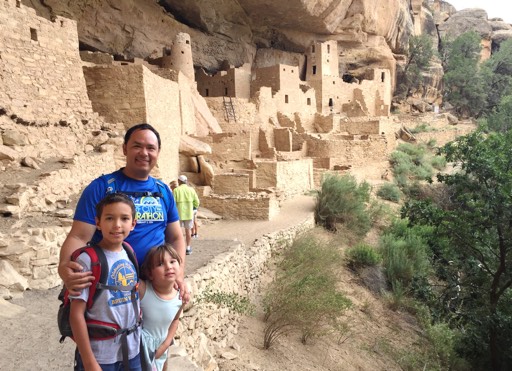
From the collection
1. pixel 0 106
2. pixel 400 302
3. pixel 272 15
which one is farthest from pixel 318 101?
pixel 0 106

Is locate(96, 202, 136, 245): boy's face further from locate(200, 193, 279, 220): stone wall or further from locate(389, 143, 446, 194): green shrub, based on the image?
locate(389, 143, 446, 194): green shrub

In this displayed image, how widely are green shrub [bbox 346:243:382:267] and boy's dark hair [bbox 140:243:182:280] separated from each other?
712 centimetres

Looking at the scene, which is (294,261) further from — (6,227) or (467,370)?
(6,227)

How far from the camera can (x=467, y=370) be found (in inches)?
273

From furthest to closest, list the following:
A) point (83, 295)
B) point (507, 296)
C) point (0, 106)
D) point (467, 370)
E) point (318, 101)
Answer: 1. point (318, 101)
2. point (507, 296)
3. point (467, 370)
4. point (0, 106)
5. point (83, 295)

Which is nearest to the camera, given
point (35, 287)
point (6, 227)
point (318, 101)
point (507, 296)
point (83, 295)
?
point (83, 295)

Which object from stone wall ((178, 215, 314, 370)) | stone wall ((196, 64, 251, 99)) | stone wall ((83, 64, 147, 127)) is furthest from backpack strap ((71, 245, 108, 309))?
stone wall ((196, 64, 251, 99))

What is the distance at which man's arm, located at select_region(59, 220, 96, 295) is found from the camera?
1.84 metres

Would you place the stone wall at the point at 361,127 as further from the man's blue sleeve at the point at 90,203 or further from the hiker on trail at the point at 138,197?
the man's blue sleeve at the point at 90,203

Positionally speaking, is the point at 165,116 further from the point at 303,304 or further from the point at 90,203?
the point at 90,203

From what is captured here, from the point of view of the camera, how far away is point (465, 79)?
1213 inches

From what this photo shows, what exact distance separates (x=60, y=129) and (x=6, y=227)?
3.03 m

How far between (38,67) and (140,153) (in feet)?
18.9

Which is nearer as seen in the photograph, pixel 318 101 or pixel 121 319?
pixel 121 319
